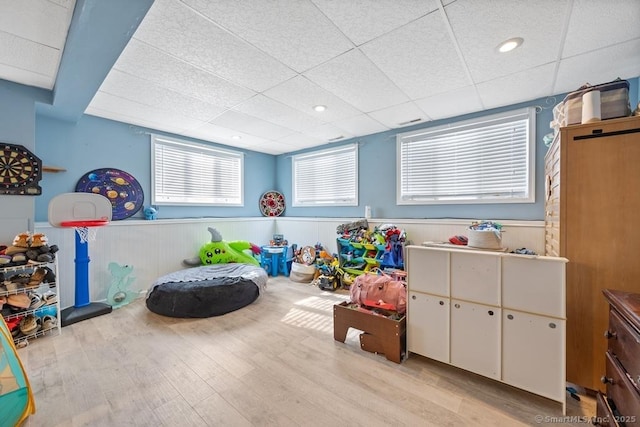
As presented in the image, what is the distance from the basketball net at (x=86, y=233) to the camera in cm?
275

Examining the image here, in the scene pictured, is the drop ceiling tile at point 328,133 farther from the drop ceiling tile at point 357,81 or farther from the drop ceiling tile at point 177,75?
the drop ceiling tile at point 177,75

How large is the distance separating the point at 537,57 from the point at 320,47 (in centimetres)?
177

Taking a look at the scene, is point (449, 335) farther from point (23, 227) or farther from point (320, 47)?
point (23, 227)

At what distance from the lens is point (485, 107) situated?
9.75ft

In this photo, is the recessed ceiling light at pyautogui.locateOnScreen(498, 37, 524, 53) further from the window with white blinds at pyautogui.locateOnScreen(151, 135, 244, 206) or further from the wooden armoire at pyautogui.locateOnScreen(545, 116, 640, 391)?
the window with white blinds at pyautogui.locateOnScreen(151, 135, 244, 206)

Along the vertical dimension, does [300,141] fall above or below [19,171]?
above

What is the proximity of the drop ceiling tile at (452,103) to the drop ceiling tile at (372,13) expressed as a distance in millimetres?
1272

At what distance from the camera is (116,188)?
131 inches

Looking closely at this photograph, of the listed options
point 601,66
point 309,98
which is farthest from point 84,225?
point 601,66

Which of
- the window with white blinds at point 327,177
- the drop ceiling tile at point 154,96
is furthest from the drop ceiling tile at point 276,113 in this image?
the window with white blinds at point 327,177

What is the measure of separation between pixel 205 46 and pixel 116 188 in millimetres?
2576

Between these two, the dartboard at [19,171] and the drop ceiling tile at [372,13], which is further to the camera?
the dartboard at [19,171]

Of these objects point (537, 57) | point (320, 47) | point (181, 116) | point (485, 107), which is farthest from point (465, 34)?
point (181, 116)

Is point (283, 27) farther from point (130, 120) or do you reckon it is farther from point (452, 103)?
point (130, 120)
